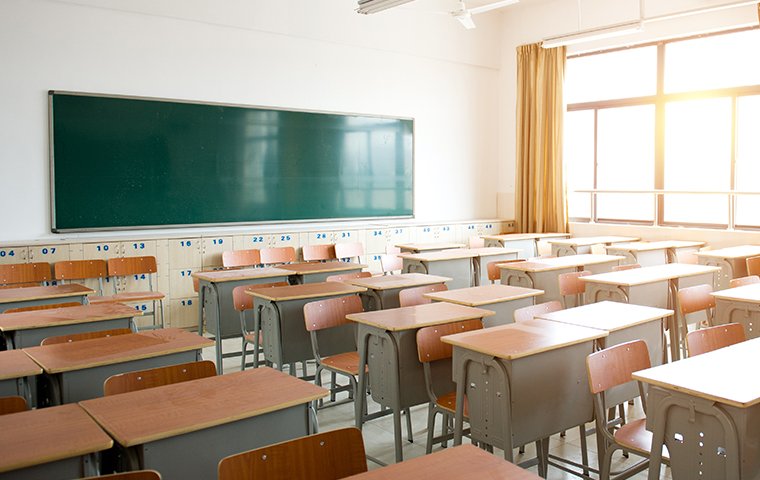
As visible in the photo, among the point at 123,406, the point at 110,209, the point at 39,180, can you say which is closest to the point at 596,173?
the point at 110,209

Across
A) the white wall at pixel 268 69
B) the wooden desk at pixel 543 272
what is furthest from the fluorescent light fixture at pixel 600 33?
the wooden desk at pixel 543 272

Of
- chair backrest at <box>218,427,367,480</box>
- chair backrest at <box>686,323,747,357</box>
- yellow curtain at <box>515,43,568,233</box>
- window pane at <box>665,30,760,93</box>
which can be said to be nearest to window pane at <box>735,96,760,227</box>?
window pane at <box>665,30,760,93</box>

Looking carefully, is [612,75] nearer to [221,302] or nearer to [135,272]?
[221,302]

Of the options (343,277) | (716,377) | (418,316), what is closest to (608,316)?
(418,316)

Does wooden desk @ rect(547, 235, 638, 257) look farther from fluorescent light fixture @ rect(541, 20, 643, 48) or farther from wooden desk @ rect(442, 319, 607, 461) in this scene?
wooden desk @ rect(442, 319, 607, 461)

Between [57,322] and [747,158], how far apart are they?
7.25m

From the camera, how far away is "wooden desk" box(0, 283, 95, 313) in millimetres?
4277

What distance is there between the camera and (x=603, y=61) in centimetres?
894

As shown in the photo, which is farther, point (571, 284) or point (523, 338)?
point (571, 284)

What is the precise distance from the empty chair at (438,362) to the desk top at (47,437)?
5.34 feet

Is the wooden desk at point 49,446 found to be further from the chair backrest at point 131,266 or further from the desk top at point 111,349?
the chair backrest at point 131,266

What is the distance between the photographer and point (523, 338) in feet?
10.1

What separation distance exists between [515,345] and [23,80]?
5.15m

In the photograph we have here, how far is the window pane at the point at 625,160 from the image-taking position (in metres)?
8.54
